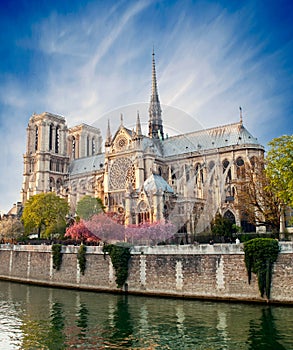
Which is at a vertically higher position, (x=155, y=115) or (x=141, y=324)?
(x=155, y=115)

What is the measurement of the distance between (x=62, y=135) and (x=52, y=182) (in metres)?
10.1

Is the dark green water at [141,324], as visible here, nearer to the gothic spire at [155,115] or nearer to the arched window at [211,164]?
the arched window at [211,164]

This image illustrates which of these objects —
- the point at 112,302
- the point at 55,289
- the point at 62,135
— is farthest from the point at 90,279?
the point at 62,135

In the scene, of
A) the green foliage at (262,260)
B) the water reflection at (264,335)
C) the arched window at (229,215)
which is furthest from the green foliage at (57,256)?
the arched window at (229,215)

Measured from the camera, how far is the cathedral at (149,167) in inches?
1633

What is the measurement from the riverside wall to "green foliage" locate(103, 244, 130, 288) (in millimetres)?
352

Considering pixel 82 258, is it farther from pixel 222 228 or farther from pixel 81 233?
pixel 222 228

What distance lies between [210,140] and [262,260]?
36701mm

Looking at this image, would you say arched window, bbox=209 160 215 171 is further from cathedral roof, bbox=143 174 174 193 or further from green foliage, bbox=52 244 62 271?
green foliage, bbox=52 244 62 271

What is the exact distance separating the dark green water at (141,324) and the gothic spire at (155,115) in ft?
154

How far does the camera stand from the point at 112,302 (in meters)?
23.0

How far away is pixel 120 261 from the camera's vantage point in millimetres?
26078

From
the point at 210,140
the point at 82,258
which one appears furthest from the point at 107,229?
the point at 210,140

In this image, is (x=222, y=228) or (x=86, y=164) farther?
(x=86, y=164)
